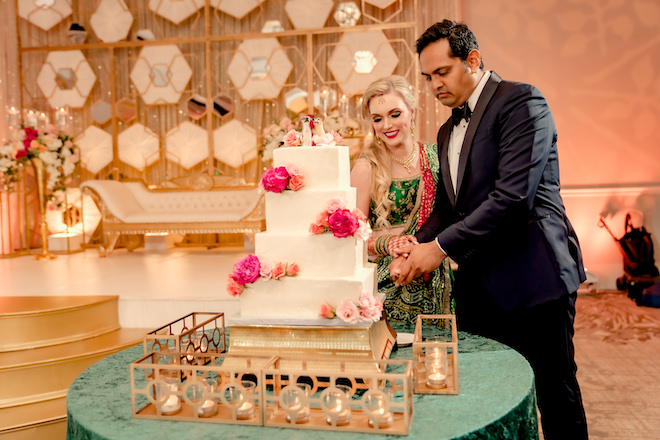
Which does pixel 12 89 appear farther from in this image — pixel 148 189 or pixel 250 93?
pixel 250 93

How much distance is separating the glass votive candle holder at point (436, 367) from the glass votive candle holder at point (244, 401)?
496 mm

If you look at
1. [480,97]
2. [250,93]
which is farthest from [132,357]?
[250,93]

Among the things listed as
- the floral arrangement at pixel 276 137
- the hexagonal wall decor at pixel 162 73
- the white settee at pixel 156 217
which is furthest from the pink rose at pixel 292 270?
the hexagonal wall decor at pixel 162 73

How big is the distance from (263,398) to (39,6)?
8.60 m

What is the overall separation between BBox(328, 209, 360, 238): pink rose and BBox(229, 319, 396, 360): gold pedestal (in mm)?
274

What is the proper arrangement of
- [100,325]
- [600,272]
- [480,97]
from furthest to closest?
[600,272] < [100,325] < [480,97]

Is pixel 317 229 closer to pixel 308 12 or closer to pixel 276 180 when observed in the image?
pixel 276 180

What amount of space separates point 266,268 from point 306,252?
0.42 ft

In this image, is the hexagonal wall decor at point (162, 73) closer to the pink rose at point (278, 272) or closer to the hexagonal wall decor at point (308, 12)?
the hexagonal wall decor at point (308, 12)

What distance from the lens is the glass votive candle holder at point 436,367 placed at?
4.88 feet

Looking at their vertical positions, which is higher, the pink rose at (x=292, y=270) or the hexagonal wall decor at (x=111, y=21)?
the hexagonal wall decor at (x=111, y=21)

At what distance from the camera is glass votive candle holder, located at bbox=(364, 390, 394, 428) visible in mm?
1242

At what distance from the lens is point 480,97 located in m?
2.01

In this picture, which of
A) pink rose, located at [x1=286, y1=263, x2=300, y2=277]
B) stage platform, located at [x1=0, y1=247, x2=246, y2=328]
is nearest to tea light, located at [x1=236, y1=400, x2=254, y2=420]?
pink rose, located at [x1=286, y1=263, x2=300, y2=277]
